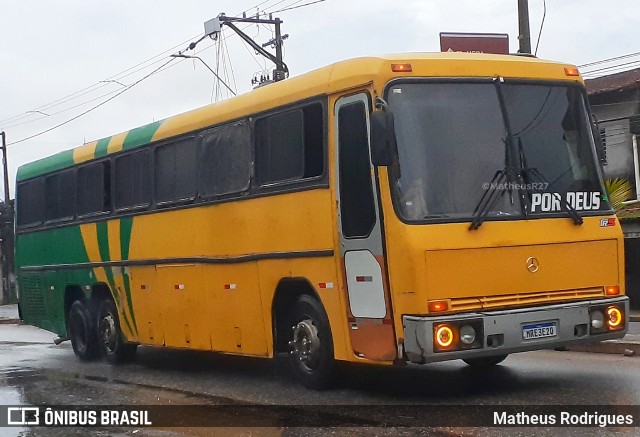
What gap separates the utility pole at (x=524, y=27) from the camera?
61.6 ft

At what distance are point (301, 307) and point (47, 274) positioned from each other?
8.21m

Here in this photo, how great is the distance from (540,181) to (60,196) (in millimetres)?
9952

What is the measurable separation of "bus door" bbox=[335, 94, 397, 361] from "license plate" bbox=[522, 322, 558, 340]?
47.3 inches

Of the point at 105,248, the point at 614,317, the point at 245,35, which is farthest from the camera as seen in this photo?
the point at 245,35

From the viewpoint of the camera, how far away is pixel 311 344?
36.5 ft

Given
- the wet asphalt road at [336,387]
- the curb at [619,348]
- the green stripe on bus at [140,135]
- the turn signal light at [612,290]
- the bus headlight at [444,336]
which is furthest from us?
the green stripe on bus at [140,135]

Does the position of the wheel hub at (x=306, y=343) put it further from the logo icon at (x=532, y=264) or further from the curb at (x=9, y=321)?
the curb at (x=9, y=321)

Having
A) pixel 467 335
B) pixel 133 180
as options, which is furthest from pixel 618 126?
pixel 467 335

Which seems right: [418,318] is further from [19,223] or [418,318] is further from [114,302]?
[19,223]

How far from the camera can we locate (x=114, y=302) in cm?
1602

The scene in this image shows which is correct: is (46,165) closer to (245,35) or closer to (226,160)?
(226,160)

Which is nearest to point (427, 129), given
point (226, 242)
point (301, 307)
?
point (301, 307)

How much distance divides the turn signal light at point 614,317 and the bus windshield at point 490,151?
0.97 m

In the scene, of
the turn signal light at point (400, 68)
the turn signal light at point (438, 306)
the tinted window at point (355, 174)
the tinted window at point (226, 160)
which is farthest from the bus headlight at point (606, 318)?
the tinted window at point (226, 160)
